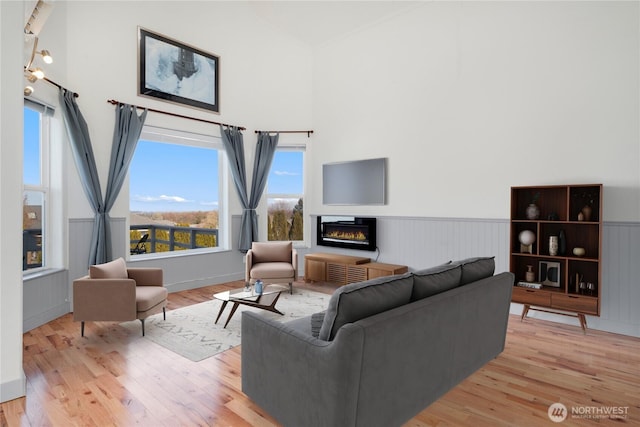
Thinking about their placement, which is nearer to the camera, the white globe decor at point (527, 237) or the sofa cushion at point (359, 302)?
the sofa cushion at point (359, 302)

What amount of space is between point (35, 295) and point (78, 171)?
1.52m

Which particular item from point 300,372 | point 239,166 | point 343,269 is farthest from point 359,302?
point 239,166

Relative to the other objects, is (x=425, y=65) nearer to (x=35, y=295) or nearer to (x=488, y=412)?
(x=488, y=412)

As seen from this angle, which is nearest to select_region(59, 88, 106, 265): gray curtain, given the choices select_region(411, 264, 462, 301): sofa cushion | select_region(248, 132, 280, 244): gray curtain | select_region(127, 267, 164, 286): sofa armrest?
select_region(127, 267, 164, 286): sofa armrest

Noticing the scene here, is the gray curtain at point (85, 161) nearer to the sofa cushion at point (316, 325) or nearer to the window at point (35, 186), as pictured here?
the window at point (35, 186)

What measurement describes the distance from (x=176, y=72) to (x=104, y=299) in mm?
3602

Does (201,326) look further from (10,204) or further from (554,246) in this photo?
(554,246)

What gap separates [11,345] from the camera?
97.7 inches

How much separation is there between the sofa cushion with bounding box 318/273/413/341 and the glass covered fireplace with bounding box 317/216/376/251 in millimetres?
3707

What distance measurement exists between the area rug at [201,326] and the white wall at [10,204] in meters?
1.15

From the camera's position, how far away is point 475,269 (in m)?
2.86

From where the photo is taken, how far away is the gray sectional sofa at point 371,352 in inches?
69.4

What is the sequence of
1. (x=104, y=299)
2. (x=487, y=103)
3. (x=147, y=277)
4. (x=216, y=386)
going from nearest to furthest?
(x=216, y=386) → (x=104, y=299) → (x=147, y=277) → (x=487, y=103)

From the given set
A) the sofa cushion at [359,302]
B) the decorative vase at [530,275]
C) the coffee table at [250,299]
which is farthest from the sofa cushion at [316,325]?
the decorative vase at [530,275]
